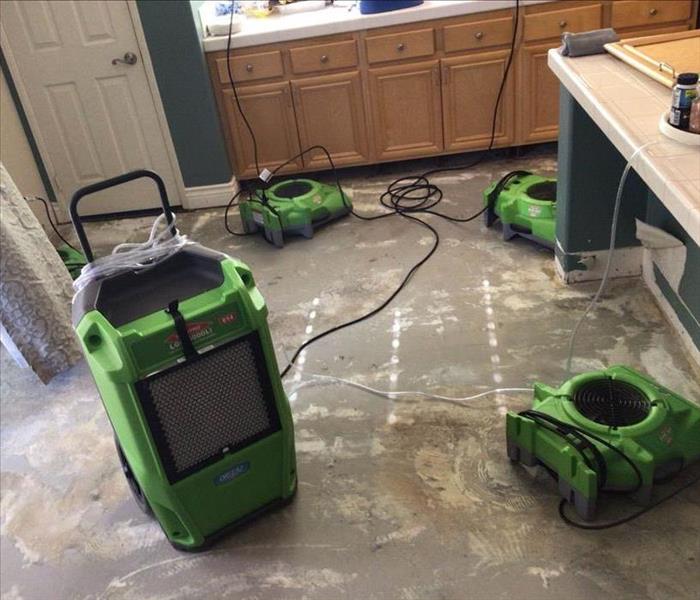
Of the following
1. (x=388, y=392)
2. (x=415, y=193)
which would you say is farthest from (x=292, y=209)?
(x=388, y=392)

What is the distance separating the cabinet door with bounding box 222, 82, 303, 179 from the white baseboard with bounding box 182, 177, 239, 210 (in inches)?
5.2

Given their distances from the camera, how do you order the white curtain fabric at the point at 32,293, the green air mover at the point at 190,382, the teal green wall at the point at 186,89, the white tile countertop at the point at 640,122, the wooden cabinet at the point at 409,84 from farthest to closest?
the wooden cabinet at the point at 409,84
the teal green wall at the point at 186,89
the white curtain fabric at the point at 32,293
the green air mover at the point at 190,382
the white tile countertop at the point at 640,122

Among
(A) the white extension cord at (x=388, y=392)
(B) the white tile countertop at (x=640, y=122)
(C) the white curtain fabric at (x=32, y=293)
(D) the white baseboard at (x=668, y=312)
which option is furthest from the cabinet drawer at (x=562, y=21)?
(C) the white curtain fabric at (x=32, y=293)

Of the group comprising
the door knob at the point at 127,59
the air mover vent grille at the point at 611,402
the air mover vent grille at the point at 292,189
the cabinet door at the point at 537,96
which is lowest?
the air mover vent grille at the point at 611,402

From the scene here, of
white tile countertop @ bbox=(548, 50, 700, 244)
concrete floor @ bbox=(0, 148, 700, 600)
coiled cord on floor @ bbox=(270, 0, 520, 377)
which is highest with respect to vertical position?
white tile countertop @ bbox=(548, 50, 700, 244)

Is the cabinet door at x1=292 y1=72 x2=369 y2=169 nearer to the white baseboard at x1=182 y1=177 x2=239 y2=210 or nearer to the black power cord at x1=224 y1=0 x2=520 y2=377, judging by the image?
the black power cord at x1=224 y1=0 x2=520 y2=377

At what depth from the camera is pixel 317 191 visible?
344cm

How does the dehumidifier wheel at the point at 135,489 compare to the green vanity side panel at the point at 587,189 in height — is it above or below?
below

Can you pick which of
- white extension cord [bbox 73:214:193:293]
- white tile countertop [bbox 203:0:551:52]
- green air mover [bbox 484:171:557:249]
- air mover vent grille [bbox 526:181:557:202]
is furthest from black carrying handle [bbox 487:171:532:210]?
white extension cord [bbox 73:214:193:293]

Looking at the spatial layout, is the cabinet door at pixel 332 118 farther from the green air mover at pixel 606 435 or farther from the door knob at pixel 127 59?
the green air mover at pixel 606 435

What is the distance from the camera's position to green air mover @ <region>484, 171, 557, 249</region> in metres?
2.91

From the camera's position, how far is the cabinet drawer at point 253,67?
366 cm

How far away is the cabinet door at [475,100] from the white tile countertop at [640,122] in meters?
1.43

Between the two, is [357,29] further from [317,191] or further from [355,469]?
[355,469]
